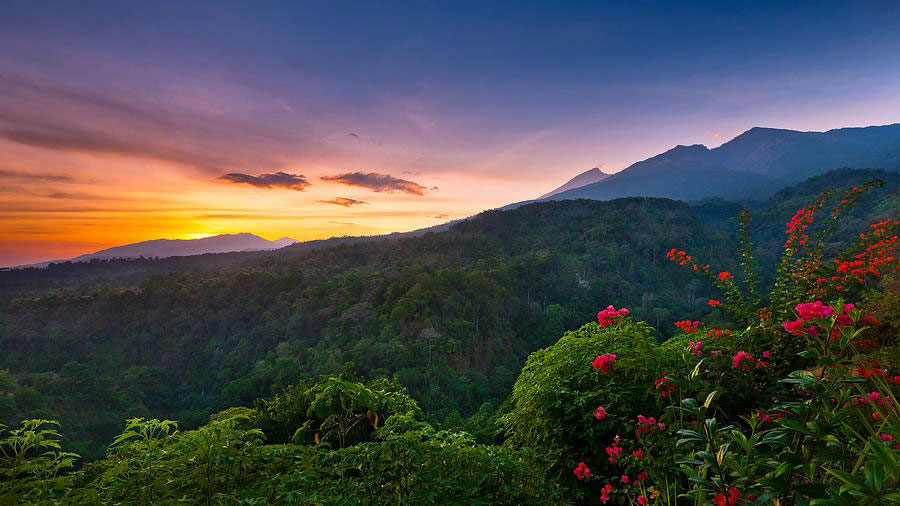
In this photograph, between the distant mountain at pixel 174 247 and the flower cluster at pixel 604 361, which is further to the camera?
the distant mountain at pixel 174 247

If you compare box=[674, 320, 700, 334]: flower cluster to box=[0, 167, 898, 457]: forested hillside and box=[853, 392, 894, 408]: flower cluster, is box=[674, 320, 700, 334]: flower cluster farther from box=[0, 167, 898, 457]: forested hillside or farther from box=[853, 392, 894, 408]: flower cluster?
box=[0, 167, 898, 457]: forested hillside

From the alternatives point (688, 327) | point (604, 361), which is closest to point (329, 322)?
point (688, 327)

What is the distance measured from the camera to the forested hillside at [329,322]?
33.8 metres

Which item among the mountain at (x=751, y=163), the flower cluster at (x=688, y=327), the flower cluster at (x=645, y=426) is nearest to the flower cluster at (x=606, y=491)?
the flower cluster at (x=645, y=426)

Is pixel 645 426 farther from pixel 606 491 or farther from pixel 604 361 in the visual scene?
pixel 604 361

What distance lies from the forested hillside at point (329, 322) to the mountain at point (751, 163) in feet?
220

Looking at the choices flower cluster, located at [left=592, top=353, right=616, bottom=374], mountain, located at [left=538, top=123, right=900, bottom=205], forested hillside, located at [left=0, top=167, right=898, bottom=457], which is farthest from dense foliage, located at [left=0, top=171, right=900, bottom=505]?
mountain, located at [left=538, top=123, right=900, bottom=205]

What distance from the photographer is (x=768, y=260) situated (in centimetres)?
5953

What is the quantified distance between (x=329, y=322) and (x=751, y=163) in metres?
214

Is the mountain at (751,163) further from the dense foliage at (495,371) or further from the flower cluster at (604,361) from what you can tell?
the flower cluster at (604,361)

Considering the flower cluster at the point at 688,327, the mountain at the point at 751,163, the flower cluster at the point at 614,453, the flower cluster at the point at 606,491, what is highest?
the mountain at the point at 751,163

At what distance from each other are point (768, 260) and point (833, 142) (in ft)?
538

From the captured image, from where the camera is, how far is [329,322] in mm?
45312

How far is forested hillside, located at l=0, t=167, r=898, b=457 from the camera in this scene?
3378 centimetres
